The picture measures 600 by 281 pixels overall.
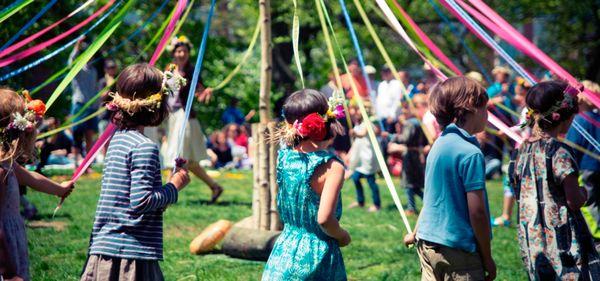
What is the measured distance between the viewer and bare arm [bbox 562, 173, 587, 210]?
406 cm

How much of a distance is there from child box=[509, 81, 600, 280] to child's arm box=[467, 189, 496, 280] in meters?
0.71

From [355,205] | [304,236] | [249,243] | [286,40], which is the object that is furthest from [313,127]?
[286,40]

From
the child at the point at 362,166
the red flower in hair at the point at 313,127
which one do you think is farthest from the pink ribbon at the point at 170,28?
the child at the point at 362,166

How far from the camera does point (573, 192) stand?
4.06 meters

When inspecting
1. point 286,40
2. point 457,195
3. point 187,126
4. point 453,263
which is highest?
point 286,40

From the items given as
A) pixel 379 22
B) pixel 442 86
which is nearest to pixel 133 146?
pixel 442 86

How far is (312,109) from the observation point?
3.91 metres

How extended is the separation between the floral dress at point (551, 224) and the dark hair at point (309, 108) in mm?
1101

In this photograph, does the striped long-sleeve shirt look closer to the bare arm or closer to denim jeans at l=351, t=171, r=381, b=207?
the bare arm

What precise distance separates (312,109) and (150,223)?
0.96 metres

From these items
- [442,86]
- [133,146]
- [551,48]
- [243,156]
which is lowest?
[133,146]

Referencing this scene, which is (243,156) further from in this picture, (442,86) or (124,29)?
(442,86)

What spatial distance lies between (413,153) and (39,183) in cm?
599

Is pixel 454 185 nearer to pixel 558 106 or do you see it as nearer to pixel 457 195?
pixel 457 195
